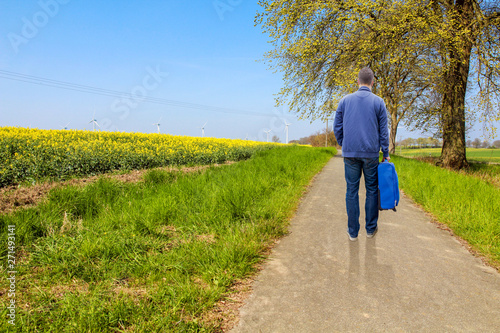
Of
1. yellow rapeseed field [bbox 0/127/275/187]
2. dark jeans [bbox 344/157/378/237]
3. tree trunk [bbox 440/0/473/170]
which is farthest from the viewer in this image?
tree trunk [bbox 440/0/473/170]

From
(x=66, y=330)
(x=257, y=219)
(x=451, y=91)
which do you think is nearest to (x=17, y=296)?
(x=66, y=330)

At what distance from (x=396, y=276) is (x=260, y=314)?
1610mm

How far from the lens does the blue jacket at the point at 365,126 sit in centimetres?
368

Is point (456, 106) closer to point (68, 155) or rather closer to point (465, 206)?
point (465, 206)

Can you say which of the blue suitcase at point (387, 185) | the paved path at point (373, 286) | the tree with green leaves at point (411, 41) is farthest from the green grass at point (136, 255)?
the tree with green leaves at point (411, 41)

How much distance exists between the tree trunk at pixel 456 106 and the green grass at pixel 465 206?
6.17m

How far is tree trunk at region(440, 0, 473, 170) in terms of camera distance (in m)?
11.7

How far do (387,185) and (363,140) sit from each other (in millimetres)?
723

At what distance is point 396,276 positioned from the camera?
2.87 meters

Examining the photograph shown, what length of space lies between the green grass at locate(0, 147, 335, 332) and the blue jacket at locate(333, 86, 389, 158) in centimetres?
161

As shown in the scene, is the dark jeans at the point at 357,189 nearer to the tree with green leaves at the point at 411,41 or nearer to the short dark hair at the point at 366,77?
the short dark hair at the point at 366,77

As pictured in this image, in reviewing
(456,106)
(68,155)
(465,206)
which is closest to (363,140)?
(465,206)

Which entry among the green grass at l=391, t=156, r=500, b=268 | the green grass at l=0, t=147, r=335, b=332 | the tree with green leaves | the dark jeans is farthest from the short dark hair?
the tree with green leaves

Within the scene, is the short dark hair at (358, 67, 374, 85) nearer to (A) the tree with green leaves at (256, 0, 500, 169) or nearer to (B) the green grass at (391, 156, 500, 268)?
(B) the green grass at (391, 156, 500, 268)
